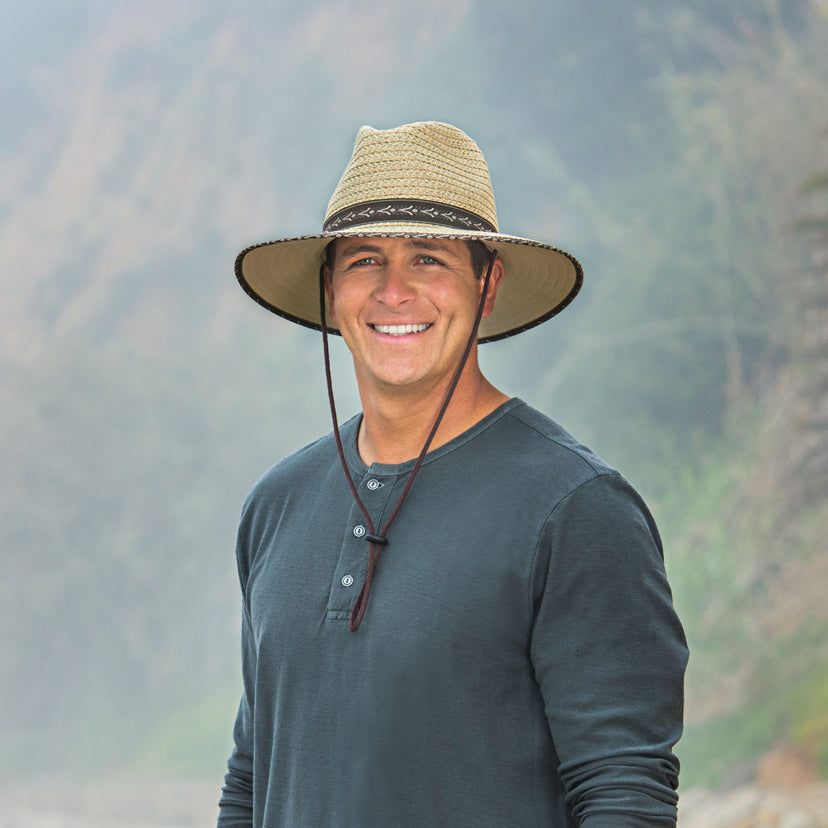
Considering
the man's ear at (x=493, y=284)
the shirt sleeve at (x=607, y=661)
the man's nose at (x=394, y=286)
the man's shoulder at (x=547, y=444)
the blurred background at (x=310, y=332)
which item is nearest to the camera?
the shirt sleeve at (x=607, y=661)

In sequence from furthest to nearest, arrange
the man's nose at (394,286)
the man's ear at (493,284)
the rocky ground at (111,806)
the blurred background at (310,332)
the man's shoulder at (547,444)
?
the rocky ground at (111,806) → the blurred background at (310,332) → the man's ear at (493,284) → the man's nose at (394,286) → the man's shoulder at (547,444)

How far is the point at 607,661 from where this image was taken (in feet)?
3.76

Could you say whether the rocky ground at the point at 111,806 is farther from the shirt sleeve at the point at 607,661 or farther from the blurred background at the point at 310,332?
the shirt sleeve at the point at 607,661

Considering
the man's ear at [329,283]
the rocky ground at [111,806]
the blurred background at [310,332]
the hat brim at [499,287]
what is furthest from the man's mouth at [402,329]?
the rocky ground at [111,806]

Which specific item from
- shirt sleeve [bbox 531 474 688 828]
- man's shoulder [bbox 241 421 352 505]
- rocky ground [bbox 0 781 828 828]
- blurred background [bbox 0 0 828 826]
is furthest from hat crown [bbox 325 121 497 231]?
rocky ground [bbox 0 781 828 828]

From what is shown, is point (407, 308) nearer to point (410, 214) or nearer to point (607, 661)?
point (410, 214)

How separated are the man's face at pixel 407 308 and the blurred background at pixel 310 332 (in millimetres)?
5223

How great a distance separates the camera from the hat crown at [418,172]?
137 centimetres

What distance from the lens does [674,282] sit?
26.8 feet

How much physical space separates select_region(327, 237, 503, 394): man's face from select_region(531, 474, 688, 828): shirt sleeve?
0.81ft

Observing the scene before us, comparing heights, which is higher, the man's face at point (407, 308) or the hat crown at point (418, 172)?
the hat crown at point (418, 172)

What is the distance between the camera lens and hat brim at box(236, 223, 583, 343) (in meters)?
1.38

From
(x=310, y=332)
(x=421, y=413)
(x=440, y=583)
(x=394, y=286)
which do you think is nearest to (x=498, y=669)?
(x=440, y=583)

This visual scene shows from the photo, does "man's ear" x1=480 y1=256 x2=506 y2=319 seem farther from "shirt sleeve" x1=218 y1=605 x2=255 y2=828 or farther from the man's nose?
"shirt sleeve" x1=218 y1=605 x2=255 y2=828
